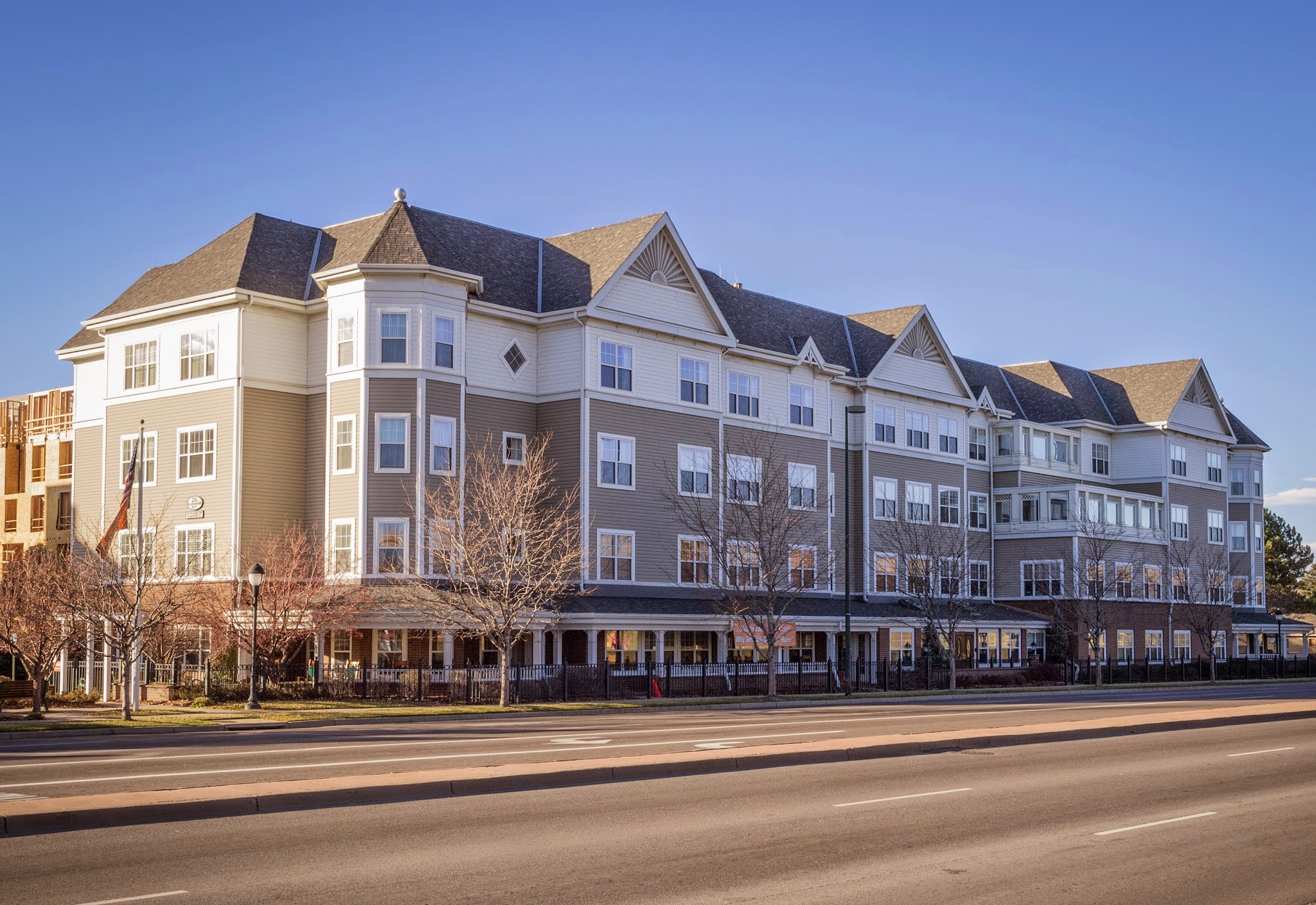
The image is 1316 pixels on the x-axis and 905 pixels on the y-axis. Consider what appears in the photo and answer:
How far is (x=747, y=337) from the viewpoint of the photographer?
55875mm

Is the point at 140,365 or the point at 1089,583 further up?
the point at 140,365

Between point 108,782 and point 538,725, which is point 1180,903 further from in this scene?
point 538,725

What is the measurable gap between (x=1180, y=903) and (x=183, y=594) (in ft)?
122

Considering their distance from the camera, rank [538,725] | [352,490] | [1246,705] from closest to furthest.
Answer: [538,725]
[1246,705]
[352,490]

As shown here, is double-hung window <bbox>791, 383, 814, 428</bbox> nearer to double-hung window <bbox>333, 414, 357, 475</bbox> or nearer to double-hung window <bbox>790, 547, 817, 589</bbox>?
double-hung window <bbox>790, 547, 817, 589</bbox>

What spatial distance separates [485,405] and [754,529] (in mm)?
10181

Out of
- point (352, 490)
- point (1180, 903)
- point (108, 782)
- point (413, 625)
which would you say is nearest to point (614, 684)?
point (413, 625)

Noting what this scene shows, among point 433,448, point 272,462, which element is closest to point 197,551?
point 272,462

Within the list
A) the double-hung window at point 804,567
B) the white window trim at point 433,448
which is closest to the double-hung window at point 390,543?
the white window trim at point 433,448

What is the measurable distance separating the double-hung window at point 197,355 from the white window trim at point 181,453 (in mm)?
1733

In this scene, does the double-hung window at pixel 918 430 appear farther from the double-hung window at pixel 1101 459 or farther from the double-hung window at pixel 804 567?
the double-hung window at pixel 1101 459

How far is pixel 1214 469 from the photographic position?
268 feet

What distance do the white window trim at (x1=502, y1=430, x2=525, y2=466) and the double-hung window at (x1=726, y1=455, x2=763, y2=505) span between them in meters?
8.04

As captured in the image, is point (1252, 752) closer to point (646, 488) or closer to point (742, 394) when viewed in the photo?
point (646, 488)
